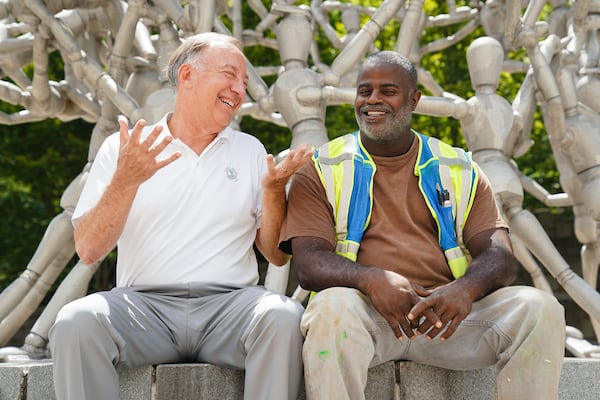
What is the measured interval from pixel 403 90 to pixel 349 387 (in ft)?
4.02

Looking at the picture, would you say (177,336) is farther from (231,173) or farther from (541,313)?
(541,313)

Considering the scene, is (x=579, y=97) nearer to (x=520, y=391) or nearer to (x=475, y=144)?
(x=475, y=144)

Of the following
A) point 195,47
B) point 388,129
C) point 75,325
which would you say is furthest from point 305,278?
point 195,47

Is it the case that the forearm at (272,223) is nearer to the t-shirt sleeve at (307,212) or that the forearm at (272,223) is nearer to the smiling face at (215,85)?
the t-shirt sleeve at (307,212)

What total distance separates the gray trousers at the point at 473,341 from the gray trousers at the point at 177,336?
0.32 ft

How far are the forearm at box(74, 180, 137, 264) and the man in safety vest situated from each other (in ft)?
1.96

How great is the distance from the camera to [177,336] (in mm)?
3248

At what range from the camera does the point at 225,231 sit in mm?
3447

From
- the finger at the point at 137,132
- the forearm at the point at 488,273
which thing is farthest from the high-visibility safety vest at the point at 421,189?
the finger at the point at 137,132

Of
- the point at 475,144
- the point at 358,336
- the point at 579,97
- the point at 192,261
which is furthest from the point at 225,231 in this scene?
the point at 579,97

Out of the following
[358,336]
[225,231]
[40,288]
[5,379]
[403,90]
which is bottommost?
[40,288]

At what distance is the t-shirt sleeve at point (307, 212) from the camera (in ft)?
10.8

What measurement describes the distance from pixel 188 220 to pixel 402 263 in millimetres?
821

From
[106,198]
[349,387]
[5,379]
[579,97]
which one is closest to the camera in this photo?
[349,387]
